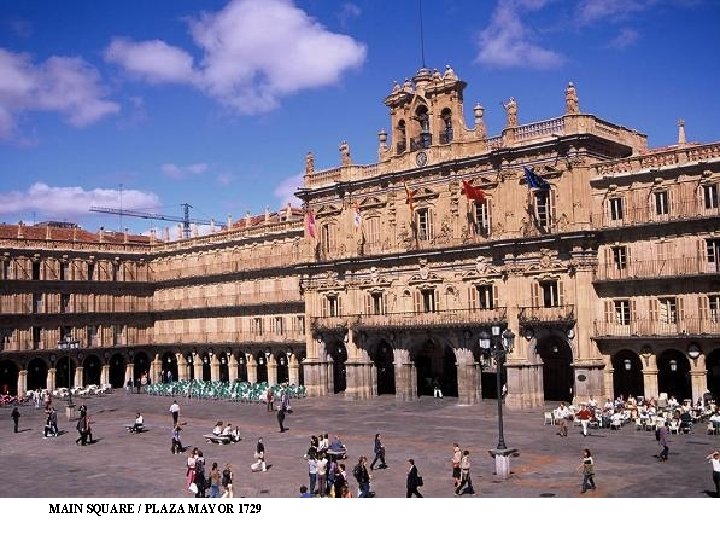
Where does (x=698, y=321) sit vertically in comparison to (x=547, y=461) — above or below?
above

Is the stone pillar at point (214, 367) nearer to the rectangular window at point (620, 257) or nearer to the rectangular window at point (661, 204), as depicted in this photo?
the rectangular window at point (620, 257)

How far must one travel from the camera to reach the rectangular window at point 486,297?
174ft

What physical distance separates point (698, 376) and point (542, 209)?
43.4 feet

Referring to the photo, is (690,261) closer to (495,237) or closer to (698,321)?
(698,321)

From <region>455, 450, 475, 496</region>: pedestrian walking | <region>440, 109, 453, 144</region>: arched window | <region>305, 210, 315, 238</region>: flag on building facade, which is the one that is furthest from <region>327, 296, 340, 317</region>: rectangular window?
<region>455, 450, 475, 496</region>: pedestrian walking

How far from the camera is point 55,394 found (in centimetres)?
7250

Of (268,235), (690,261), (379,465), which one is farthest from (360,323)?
(379,465)

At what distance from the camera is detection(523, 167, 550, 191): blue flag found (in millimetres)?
48438

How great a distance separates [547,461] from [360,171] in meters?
34.6

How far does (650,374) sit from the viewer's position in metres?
45.9
